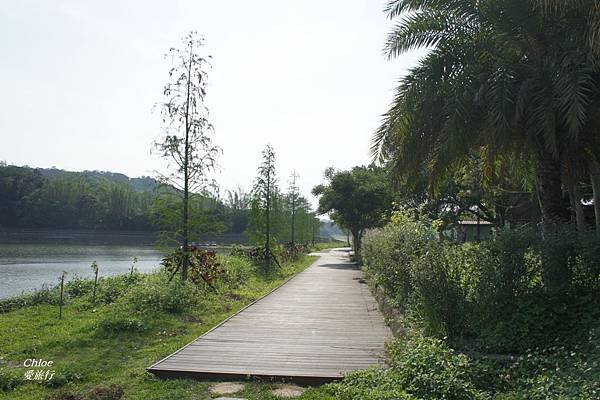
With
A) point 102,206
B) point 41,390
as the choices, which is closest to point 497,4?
point 41,390

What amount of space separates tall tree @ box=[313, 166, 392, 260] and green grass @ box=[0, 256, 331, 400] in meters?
18.2

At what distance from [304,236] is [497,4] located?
4002cm

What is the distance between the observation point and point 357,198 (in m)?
32.5

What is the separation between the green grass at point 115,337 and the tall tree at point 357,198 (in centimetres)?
1824

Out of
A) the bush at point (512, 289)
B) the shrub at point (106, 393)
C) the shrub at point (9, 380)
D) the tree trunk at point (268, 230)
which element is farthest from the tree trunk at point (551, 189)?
the tree trunk at point (268, 230)

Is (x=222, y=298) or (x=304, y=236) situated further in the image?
(x=304, y=236)

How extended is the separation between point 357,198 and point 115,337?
25.0 meters

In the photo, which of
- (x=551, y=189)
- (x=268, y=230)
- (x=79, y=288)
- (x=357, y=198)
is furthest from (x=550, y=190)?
(x=357, y=198)

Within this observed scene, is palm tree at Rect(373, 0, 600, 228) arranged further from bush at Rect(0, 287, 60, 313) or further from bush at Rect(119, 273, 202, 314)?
bush at Rect(0, 287, 60, 313)

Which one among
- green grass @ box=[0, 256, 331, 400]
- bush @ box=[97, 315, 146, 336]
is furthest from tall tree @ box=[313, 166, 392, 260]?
Result: bush @ box=[97, 315, 146, 336]

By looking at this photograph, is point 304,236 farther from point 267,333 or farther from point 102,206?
point 102,206

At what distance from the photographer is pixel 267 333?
870 cm

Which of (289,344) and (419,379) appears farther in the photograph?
(289,344)

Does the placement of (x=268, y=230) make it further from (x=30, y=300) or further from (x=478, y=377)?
(x=478, y=377)
